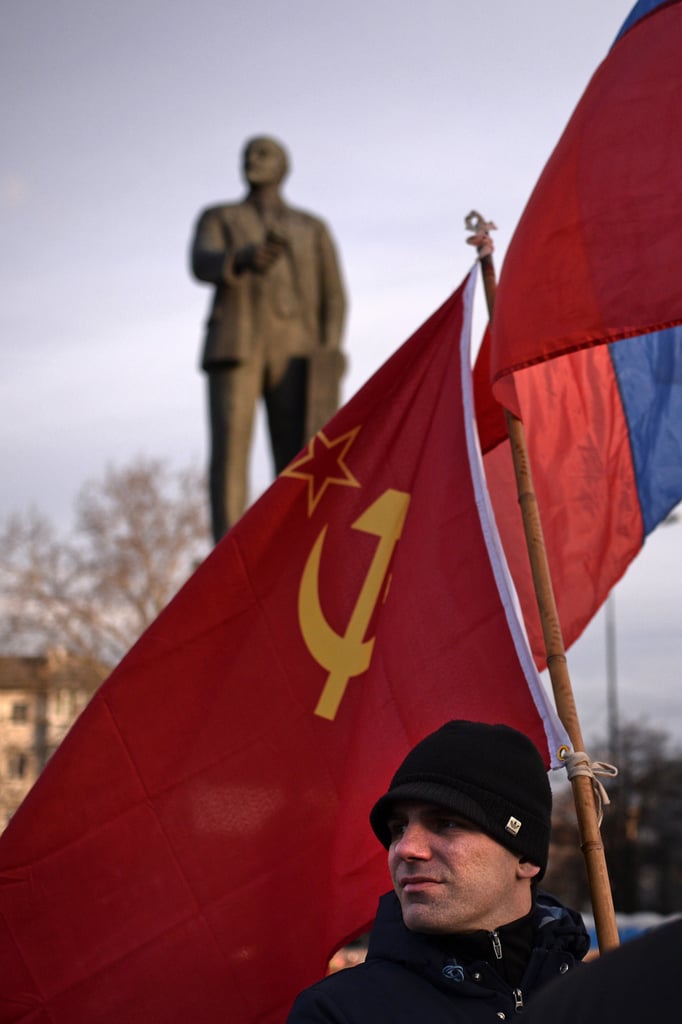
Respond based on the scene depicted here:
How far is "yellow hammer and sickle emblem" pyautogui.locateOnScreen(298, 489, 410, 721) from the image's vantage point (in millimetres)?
Answer: 3660

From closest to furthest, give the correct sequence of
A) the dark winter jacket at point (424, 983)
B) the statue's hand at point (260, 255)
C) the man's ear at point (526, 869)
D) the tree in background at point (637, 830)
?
the dark winter jacket at point (424, 983) → the man's ear at point (526, 869) → the statue's hand at point (260, 255) → the tree in background at point (637, 830)

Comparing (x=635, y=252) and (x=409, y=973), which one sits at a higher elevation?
(x=635, y=252)

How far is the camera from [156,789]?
11.7ft

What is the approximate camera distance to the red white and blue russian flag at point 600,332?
3436 millimetres

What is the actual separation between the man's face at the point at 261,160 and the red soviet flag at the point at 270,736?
5906 millimetres

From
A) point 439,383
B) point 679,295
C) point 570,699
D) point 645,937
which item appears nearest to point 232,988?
point 570,699

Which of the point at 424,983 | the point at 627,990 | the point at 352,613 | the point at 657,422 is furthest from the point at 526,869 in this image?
the point at 657,422

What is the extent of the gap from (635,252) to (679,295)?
0.18 m

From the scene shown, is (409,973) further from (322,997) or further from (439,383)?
(439,383)

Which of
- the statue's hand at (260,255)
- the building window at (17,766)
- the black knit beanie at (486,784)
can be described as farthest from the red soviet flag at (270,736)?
the building window at (17,766)

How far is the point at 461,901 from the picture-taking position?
7.88 feet

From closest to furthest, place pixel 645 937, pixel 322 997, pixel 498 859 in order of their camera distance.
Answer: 1. pixel 645 937
2. pixel 322 997
3. pixel 498 859

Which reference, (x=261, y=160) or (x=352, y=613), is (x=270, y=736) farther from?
(x=261, y=160)

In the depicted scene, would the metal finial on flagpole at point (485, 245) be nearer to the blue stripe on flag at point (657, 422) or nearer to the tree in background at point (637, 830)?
the blue stripe on flag at point (657, 422)
